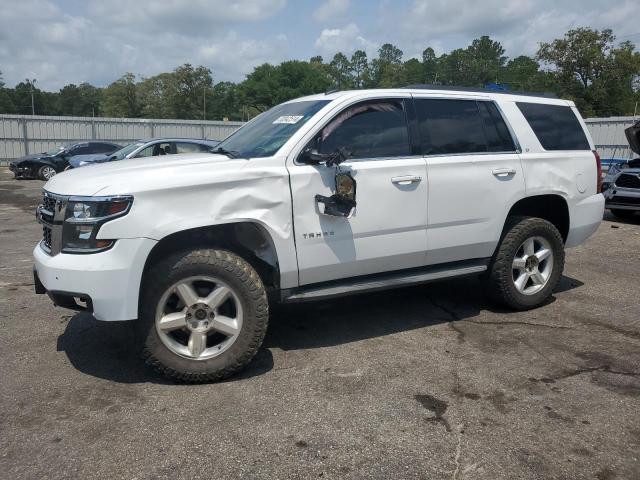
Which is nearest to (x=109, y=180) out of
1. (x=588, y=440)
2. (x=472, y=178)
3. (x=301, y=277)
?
(x=301, y=277)

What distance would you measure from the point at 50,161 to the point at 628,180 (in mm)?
19008

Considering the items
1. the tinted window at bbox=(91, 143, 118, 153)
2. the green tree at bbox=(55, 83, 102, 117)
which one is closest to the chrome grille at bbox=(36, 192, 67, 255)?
the tinted window at bbox=(91, 143, 118, 153)

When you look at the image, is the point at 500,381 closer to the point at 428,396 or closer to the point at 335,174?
the point at 428,396

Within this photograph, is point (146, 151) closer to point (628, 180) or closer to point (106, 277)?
point (106, 277)

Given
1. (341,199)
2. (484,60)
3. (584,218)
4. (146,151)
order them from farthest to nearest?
(484,60)
(146,151)
(584,218)
(341,199)

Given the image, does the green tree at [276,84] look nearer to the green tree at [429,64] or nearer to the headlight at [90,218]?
the green tree at [429,64]

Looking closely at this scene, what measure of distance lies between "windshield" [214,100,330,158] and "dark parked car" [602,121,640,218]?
28.0 ft

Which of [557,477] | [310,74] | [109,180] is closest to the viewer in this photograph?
[557,477]

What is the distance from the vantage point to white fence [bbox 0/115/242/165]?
26625mm

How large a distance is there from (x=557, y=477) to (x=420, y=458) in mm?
668

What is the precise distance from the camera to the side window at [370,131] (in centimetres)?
414

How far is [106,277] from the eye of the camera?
11.0 ft

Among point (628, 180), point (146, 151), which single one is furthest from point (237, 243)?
point (628, 180)

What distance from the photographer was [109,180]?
3.46 m
